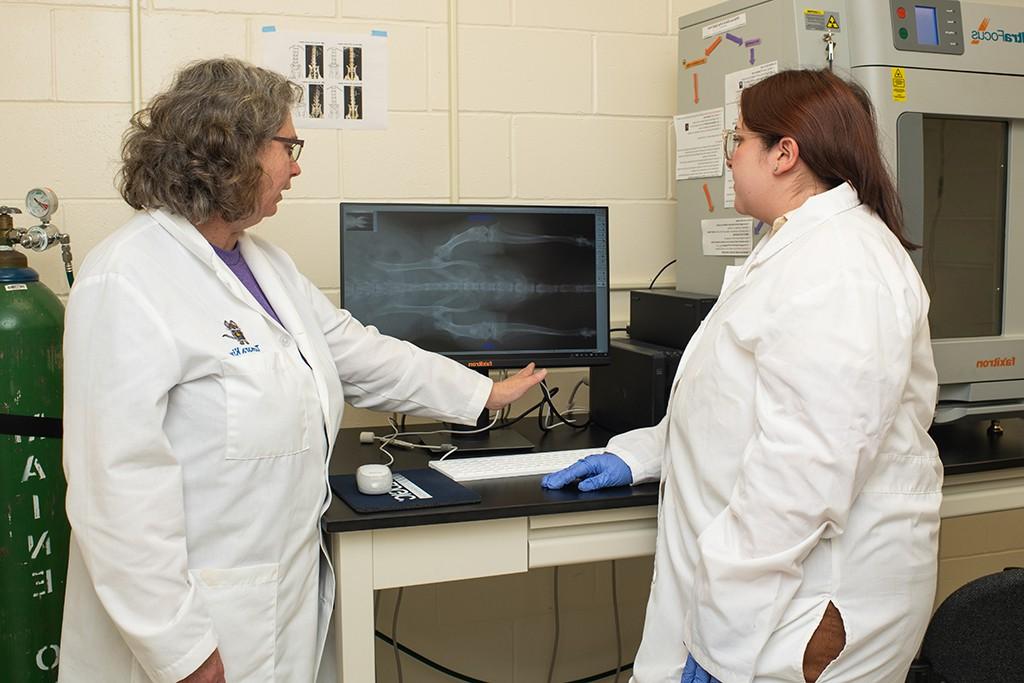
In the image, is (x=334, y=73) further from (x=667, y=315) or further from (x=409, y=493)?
(x=409, y=493)

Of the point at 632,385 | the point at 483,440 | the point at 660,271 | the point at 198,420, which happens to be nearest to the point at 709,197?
the point at 660,271

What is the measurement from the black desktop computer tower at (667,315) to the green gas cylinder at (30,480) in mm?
1210

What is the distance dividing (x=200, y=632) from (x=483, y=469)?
2.03 ft

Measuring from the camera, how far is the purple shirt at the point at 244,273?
1591 millimetres

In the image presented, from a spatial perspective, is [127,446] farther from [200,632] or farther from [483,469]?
[483,469]

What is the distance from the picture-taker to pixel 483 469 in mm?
1845

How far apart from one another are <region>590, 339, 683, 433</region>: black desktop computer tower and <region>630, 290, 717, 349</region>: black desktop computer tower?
3 cm

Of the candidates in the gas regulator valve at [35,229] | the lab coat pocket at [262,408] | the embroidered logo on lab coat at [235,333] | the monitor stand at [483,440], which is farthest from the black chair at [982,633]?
the gas regulator valve at [35,229]

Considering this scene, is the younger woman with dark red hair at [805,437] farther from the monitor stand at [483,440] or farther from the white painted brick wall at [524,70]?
the white painted brick wall at [524,70]

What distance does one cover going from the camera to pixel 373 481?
1.67m

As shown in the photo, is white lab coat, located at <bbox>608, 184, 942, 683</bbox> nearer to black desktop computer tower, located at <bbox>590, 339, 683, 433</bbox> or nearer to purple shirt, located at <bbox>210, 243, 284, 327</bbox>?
black desktop computer tower, located at <bbox>590, 339, 683, 433</bbox>

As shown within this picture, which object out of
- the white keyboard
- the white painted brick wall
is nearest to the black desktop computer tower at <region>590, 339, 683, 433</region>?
the white keyboard

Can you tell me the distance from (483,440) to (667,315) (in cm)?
48

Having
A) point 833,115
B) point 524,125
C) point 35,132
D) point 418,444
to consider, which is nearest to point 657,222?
point 524,125
